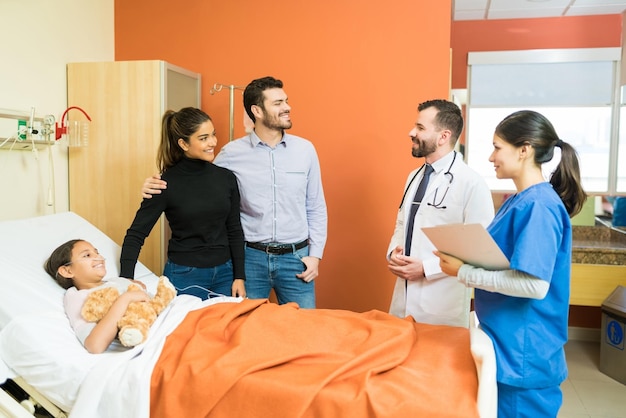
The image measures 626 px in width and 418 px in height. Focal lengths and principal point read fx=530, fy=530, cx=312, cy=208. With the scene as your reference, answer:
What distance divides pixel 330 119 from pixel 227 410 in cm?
187

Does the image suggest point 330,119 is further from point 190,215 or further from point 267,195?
point 190,215

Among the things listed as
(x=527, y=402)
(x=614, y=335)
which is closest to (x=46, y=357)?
(x=527, y=402)

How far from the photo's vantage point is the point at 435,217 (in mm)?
2137

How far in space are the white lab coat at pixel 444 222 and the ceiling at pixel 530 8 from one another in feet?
6.34

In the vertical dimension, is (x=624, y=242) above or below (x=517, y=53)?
below

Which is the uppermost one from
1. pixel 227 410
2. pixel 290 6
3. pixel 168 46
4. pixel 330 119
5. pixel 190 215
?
pixel 290 6

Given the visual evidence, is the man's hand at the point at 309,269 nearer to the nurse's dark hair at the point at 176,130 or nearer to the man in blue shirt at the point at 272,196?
the man in blue shirt at the point at 272,196

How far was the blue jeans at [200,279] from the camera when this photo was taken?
2222 mm

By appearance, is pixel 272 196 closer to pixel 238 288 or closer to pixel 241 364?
pixel 238 288

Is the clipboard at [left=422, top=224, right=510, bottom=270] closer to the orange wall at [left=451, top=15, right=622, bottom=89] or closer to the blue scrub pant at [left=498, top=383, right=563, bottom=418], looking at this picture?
the blue scrub pant at [left=498, top=383, right=563, bottom=418]

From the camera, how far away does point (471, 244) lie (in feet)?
4.90

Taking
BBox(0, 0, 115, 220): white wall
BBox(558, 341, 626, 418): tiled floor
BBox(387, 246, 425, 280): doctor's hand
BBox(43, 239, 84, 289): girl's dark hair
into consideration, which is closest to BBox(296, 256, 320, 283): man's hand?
BBox(387, 246, 425, 280): doctor's hand

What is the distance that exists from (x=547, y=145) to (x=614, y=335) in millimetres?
2319

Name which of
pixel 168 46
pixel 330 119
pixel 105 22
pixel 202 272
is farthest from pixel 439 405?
pixel 105 22
